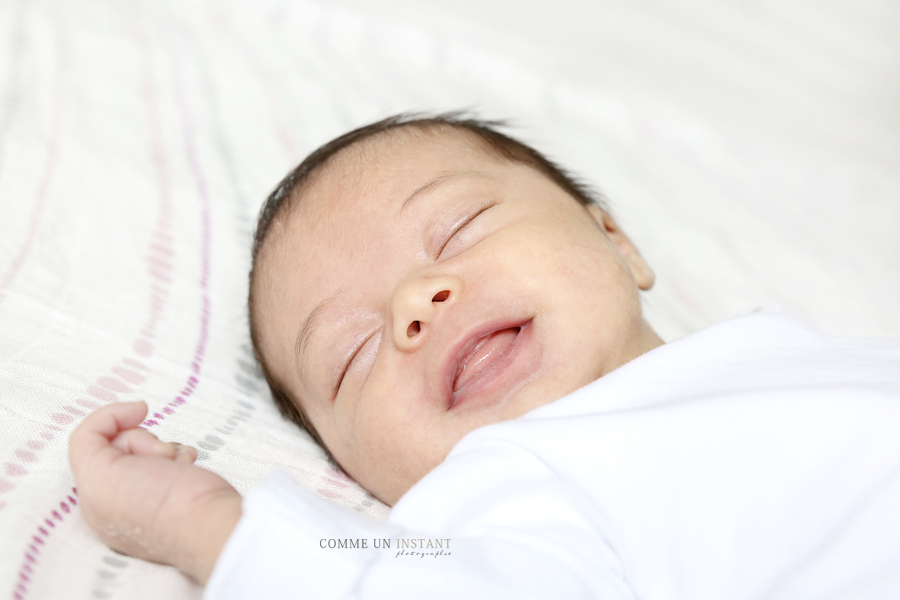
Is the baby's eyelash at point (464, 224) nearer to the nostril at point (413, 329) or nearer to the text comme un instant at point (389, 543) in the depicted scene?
the nostril at point (413, 329)

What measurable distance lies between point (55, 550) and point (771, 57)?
8.14 ft

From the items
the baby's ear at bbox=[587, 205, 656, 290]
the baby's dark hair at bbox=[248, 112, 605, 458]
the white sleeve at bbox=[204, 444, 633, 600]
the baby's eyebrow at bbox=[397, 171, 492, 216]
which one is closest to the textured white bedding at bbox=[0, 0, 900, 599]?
the baby's dark hair at bbox=[248, 112, 605, 458]

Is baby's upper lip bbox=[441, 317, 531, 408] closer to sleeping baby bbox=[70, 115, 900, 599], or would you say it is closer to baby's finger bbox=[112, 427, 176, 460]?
sleeping baby bbox=[70, 115, 900, 599]

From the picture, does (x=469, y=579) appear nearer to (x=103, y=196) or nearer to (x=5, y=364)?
(x=5, y=364)

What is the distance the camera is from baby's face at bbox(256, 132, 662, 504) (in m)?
0.89

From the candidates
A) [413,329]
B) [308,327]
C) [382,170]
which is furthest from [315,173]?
[413,329]

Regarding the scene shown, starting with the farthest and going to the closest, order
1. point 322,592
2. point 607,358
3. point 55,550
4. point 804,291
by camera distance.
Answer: point 804,291 → point 607,358 → point 55,550 → point 322,592

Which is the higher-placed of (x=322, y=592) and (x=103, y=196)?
(x=103, y=196)

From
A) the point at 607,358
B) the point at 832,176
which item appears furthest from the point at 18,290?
the point at 832,176

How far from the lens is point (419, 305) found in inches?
35.2

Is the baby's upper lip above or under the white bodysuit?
above

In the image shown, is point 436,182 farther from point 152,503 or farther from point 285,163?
point 285,163

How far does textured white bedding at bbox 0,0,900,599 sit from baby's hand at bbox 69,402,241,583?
3cm

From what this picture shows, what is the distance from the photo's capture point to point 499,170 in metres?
1.12
